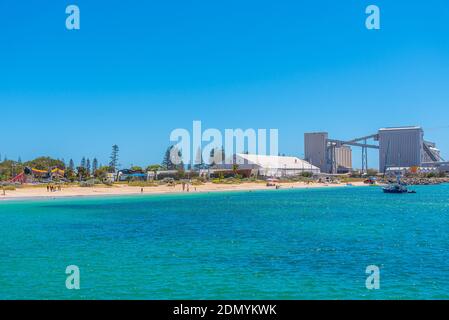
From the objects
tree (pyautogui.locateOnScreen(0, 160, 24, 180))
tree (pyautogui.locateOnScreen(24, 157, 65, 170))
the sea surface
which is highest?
tree (pyautogui.locateOnScreen(24, 157, 65, 170))

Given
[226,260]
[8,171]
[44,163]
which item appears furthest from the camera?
[44,163]

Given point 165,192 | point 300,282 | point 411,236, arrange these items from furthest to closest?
point 165,192 → point 411,236 → point 300,282

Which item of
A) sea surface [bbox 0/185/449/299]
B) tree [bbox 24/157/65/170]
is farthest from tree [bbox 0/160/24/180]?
sea surface [bbox 0/185/449/299]

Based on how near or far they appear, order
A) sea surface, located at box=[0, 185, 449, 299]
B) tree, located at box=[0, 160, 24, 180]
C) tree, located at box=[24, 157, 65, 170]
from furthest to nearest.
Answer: tree, located at box=[24, 157, 65, 170] < tree, located at box=[0, 160, 24, 180] < sea surface, located at box=[0, 185, 449, 299]

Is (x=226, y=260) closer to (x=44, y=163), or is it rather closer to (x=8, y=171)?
(x=8, y=171)

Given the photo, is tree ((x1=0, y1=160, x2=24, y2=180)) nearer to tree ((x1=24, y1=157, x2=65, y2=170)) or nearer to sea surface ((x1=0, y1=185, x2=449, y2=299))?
tree ((x1=24, y1=157, x2=65, y2=170))

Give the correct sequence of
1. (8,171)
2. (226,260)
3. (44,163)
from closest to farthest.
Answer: (226,260) < (8,171) < (44,163)

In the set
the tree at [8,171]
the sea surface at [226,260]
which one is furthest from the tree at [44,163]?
the sea surface at [226,260]

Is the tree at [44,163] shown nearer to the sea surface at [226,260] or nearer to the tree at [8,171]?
the tree at [8,171]

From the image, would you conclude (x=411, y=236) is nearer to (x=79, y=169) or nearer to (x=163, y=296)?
(x=163, y=296)

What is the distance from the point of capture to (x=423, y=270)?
67.5ft

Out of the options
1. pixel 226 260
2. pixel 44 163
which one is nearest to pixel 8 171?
pixel 44 163
